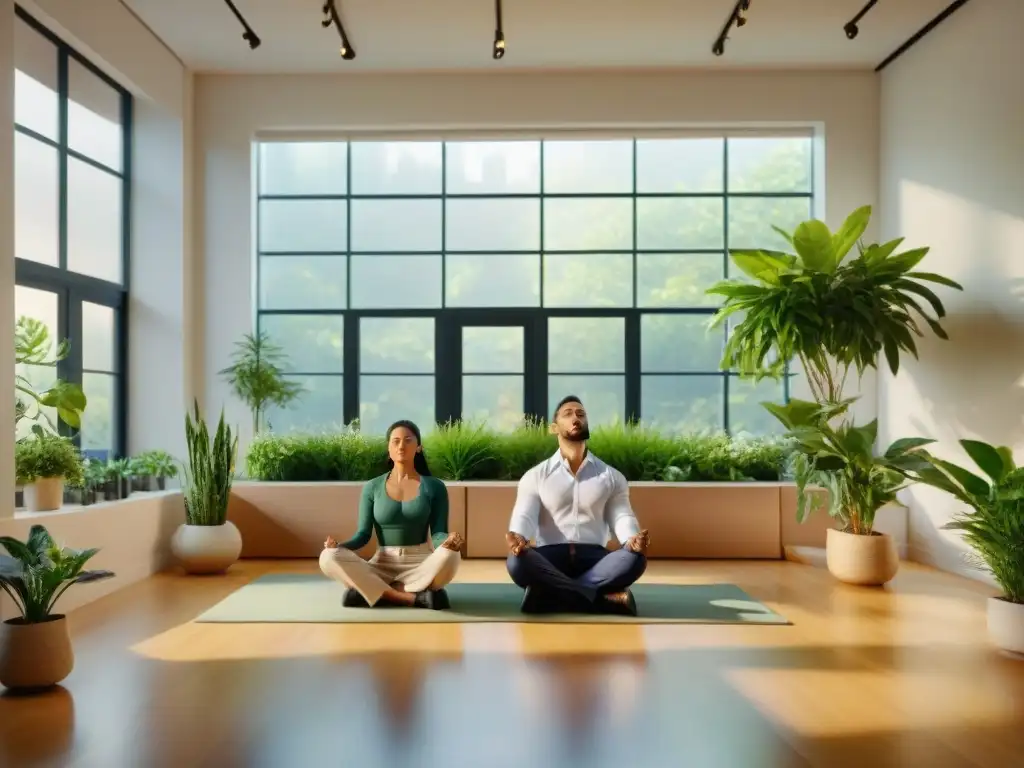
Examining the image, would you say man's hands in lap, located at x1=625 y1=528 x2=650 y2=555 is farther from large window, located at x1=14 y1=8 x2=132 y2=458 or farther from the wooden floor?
large window, located at x1=14 y1=8 x2=132 y2=458

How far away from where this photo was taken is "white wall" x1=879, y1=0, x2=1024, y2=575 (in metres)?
6.08

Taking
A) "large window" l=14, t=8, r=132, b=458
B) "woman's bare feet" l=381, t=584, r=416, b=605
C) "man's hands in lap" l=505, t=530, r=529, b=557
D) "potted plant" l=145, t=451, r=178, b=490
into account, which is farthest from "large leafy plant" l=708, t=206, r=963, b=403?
"large window" l=14, t=8, r=132, b=458

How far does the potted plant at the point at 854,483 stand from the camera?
19.5 ft

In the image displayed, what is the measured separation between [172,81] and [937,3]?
6049 millimetres

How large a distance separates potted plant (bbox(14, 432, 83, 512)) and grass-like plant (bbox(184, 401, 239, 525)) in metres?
0.97

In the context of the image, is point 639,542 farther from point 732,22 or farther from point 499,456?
point 732,22

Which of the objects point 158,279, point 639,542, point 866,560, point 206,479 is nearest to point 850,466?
point 866,560

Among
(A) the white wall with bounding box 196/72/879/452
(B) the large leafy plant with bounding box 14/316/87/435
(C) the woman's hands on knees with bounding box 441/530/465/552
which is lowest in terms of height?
(C) the woman's hands on knees with bounding box 441/530/465/552

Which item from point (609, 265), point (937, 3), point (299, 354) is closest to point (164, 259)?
point (299, 354)

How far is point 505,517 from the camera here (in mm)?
7195

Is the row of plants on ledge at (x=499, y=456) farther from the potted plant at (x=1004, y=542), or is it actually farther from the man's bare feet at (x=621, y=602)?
the potted plant at (x=1004, y=542)

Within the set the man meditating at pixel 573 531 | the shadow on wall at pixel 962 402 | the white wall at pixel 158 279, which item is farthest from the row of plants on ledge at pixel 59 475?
the shadow on wall at pixel 962 402

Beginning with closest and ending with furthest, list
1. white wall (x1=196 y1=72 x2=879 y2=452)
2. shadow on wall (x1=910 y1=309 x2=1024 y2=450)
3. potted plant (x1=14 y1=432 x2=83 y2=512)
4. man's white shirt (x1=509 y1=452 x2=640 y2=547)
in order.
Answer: man's white shirt (x1=509 y1=452 x2=640 y2=547) < potted plant (x1=14 y1=432 x2=83 y2=512) < shadow on wall (x1=910 y1=309 x2=1024 y2=450) < white wall (x1=196 y1=72 x2=879 y2=452)

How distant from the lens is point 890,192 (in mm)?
8023
